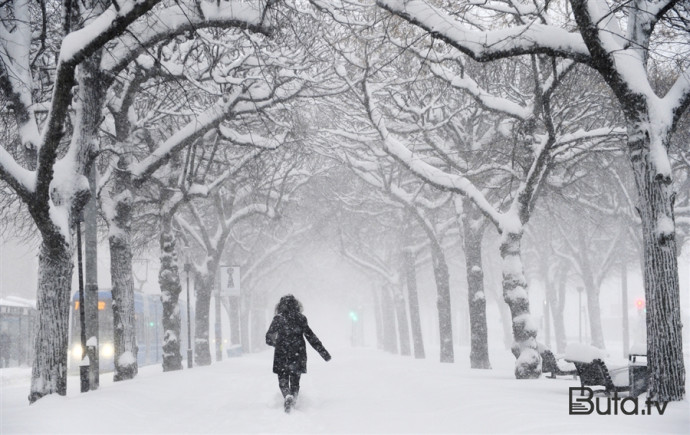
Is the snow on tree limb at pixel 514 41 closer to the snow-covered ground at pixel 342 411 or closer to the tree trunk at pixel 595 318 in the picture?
the snow-covered ground at pixel 342 411

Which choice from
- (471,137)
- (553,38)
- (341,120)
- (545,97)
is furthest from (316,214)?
(553,38)

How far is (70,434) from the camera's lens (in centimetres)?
615

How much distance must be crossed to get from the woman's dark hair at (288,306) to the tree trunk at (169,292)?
700 centimetres

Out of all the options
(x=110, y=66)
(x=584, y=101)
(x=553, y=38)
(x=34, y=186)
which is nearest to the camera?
(x=553, y=38)

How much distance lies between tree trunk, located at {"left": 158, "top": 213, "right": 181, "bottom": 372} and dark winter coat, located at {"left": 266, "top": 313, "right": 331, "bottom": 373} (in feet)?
23.2

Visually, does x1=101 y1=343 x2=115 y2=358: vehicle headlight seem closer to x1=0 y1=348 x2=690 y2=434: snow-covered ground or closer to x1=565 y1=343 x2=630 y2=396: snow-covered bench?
x1=0 y1=348 x2=690 y2=434: snow-covered ground

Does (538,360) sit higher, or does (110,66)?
(110,66)

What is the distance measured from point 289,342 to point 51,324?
3348mm

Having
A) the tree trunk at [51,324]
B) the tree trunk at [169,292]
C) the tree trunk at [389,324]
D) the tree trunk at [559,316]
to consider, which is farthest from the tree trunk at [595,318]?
the tree trunk at [51,324]

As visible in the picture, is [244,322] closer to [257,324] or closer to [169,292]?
[257,324]

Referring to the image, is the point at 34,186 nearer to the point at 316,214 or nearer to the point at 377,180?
the point at 377,180

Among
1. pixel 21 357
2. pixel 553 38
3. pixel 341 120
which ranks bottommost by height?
pixel 21 357

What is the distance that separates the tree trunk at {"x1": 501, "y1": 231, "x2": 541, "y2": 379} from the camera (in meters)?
11.4

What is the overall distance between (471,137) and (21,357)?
24.0 metres
